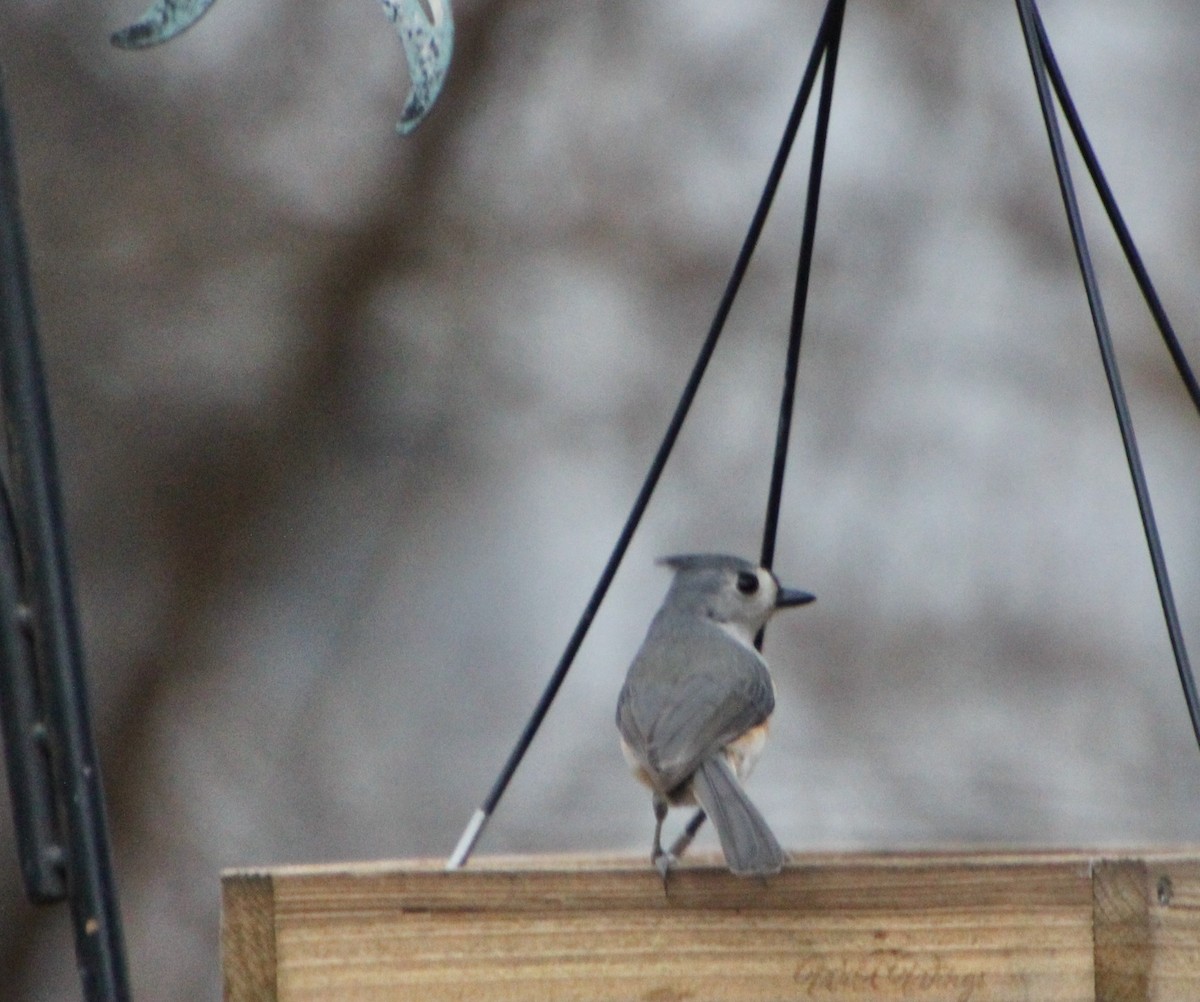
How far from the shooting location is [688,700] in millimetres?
2354

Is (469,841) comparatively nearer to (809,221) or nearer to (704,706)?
(704,706)

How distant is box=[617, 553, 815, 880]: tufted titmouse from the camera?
2271 mm

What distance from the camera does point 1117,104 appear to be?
13.0ft

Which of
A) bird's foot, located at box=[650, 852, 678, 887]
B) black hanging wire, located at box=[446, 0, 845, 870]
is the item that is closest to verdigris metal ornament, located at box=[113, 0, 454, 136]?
black hanging wire, located at box=[446, 0, 845, 870]

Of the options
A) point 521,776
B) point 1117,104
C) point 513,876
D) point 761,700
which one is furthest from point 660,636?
point 1117,104

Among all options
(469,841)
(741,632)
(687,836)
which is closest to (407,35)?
(469,841)

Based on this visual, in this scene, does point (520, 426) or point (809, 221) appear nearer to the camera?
point (809, 221)

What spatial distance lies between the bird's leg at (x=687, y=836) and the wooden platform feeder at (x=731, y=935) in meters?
0.46

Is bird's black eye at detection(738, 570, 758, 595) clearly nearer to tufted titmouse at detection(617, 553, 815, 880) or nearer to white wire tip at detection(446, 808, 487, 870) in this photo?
tufted titmouse at detection(617, 553, 815, 880)

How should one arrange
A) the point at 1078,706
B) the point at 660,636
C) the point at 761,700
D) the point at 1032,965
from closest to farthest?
the point at 1032,965, the point at 761,700, the point at 660,636, the point at 1078,706

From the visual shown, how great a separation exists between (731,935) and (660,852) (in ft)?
1.22

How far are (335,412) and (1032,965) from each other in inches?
88.5

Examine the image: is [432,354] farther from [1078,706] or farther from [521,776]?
[1078,706]

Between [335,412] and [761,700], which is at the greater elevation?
[335,412]
